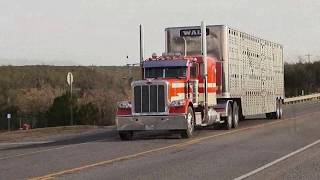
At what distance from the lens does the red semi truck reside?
21.4m

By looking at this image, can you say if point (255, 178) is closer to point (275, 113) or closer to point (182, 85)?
point (182, 85)

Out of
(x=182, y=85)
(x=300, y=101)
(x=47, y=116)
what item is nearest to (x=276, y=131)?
(x=182, y=85)

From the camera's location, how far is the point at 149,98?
21578 millimetres

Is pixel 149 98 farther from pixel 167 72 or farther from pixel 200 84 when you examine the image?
pixel 200 84

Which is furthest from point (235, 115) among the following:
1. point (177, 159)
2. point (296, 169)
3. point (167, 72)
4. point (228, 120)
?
point (296, 169)

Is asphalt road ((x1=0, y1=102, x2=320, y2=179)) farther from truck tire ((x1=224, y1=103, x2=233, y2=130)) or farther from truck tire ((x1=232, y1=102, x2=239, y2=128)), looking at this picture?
truck tire ((x1=232, y1=102, x2=239, y2=128))

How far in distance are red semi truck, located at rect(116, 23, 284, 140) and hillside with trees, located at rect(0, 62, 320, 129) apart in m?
1.91

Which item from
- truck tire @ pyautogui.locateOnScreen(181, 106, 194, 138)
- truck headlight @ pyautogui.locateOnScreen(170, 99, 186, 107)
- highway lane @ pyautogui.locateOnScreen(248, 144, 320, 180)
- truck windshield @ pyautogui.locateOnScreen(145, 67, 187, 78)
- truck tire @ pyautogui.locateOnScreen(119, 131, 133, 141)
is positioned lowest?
highway lane @ pyautogui.locateOnScreen(248, 144, 320, 180)

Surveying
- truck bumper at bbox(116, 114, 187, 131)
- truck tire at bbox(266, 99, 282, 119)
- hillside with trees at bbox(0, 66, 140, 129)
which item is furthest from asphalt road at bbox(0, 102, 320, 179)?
truck tire at bbox(266, 99, 282, 119)

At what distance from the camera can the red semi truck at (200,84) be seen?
2141 centimetres

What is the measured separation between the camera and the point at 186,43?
25.4 m

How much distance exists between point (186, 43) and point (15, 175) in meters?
13.5

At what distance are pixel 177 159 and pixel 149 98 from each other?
6495mm

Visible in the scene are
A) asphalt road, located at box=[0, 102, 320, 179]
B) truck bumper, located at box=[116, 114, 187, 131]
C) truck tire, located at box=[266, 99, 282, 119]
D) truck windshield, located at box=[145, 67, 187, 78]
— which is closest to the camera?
asphalt road, located at box=[0, 102, 320, 179]
